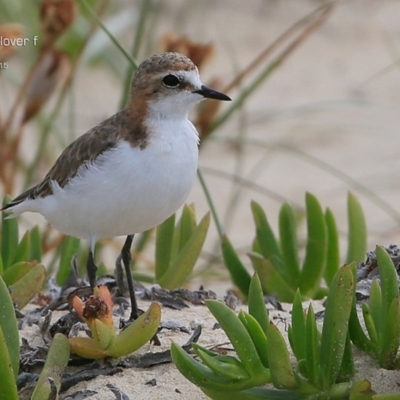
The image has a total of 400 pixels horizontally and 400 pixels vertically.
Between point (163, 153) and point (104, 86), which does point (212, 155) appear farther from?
point (163, 153)

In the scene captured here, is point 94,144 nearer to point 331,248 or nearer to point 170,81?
point 170,81

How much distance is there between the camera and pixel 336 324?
7.83 feet

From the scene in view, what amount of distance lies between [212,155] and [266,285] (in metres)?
3.78

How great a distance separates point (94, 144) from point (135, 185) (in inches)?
11.1

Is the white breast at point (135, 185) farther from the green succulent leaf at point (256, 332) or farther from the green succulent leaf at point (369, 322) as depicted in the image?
the green succulent leaf at point (369, 322)

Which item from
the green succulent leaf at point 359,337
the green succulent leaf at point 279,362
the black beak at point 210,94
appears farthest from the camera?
the black beak at point 210,94

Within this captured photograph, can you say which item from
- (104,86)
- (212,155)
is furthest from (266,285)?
(104,86)

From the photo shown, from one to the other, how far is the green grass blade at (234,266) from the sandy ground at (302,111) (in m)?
1.23

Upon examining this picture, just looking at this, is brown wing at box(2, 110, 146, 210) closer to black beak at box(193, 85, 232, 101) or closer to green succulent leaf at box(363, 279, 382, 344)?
black beak at box(193, 85, 232, 101)

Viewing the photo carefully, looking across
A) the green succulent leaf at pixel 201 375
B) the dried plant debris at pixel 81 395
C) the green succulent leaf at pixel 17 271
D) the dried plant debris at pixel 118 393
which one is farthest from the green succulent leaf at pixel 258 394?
the green succulent leaf at pixel 17 271

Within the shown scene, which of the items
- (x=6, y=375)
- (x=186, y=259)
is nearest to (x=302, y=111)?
(x=186, y=259)

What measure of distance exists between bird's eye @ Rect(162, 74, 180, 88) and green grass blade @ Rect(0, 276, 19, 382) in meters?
1.08

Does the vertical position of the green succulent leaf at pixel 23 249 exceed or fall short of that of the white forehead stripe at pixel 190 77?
it falls short

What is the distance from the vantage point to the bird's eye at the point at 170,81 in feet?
11.0
